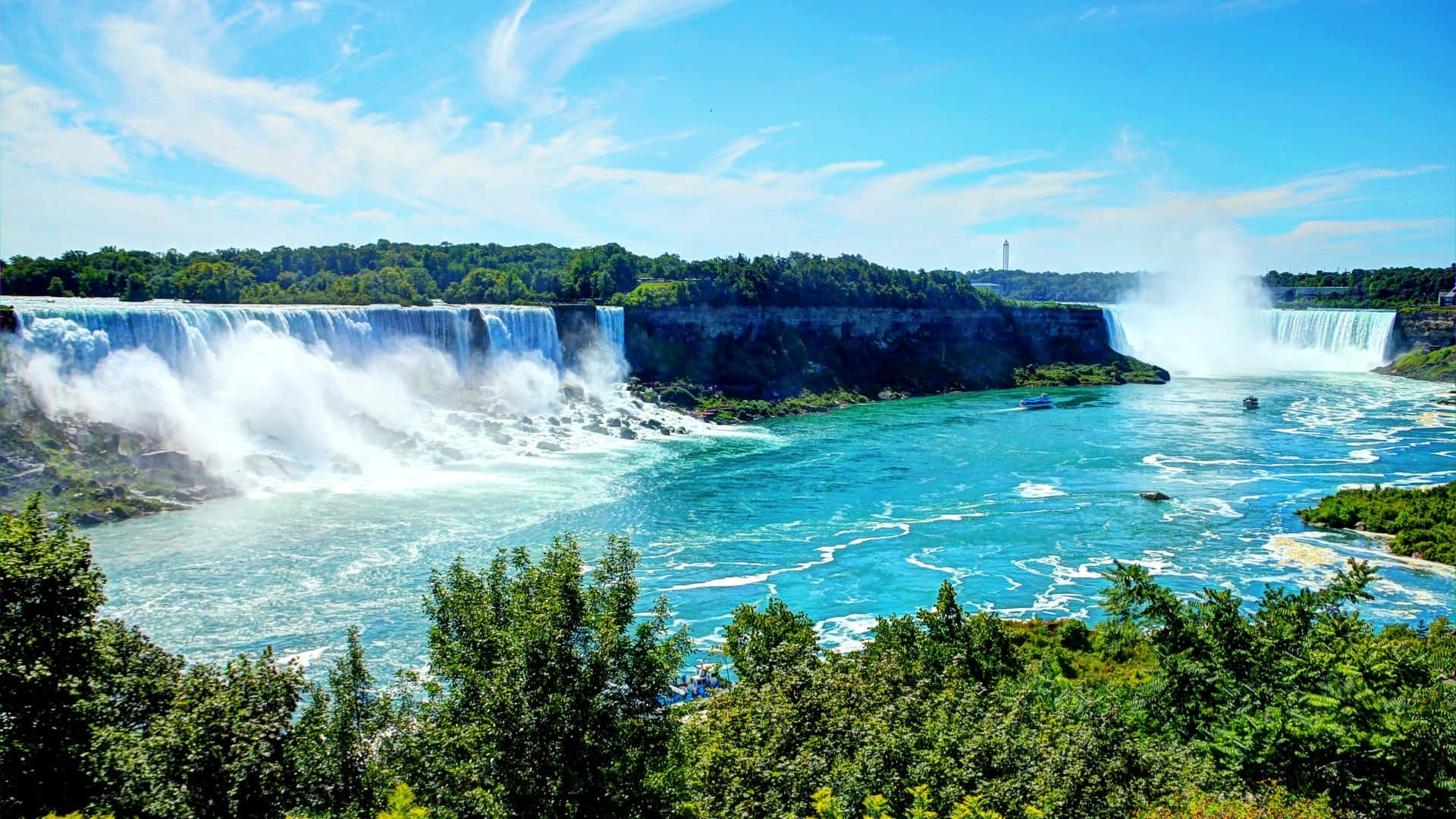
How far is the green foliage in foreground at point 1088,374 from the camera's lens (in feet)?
317

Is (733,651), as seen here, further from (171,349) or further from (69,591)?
(171,349)

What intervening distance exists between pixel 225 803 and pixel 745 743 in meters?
7.27

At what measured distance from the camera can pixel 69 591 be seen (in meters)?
13.6

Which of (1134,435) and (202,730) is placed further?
(1134,435)

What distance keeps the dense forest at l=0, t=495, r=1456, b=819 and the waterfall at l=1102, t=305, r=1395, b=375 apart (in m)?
103

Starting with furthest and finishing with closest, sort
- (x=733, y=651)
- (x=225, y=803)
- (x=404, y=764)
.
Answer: (x=733, y=651), (x=404, y=764), (x=225, y=803)

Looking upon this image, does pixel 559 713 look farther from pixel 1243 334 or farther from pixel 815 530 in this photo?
pixel 1243 334

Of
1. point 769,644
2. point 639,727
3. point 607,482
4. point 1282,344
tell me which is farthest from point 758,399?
point 1282,344

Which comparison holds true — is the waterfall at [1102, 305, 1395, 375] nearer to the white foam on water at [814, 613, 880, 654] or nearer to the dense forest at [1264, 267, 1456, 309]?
the dense forest at [1264, 267, 1456, 309]

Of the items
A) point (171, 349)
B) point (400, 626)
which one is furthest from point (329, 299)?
point (400, 626)

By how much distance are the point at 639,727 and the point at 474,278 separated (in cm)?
8218

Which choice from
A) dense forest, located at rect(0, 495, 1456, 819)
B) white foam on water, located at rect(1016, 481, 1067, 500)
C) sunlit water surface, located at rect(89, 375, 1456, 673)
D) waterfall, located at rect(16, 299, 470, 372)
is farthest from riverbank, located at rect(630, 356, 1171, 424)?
dense forest, located at rect(0, 495, 1456, 819)

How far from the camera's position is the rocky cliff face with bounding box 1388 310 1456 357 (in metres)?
97.4

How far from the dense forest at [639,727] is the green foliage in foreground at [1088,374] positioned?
8230 centimetres
